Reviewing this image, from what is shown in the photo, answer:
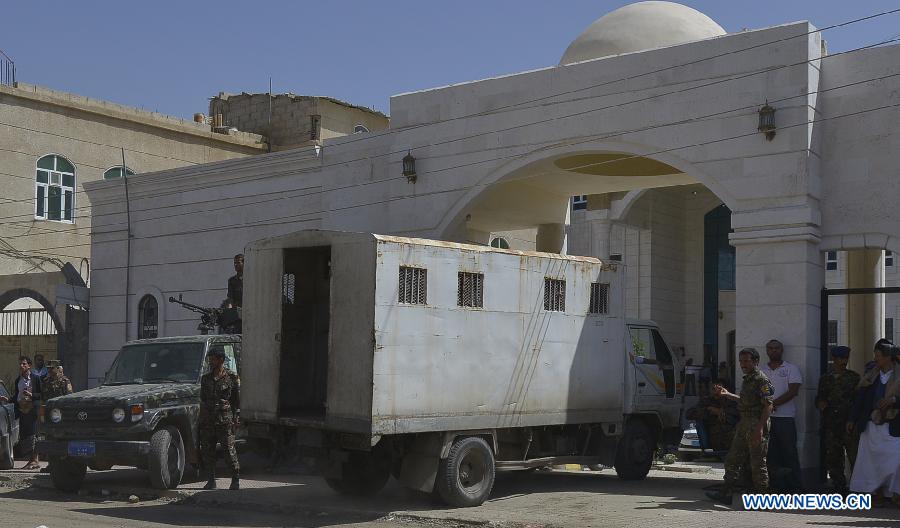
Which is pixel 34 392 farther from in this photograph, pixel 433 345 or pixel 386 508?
pixel 433 345

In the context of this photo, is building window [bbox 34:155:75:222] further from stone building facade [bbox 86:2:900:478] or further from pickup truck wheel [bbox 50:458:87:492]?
pickup truck wheel [bbox 50:458:87:492]

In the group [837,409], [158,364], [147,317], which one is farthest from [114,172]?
[837,409]

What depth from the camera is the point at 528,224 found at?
67.5 feet

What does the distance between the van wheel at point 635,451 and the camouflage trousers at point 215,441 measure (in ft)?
16.3

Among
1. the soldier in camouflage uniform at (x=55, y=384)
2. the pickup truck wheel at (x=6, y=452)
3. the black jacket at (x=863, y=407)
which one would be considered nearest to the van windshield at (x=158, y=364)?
the soldier in camouflage uniform at (x=55, y=384)

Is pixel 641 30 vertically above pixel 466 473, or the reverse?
pixel 641 30

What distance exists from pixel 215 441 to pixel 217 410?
40 cm

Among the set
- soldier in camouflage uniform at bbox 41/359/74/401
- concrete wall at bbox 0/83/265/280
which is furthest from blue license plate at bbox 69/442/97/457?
concrete wall at bbox 0/83/265/280

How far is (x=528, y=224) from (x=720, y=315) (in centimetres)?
1348

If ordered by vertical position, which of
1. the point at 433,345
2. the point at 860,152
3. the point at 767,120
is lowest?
the point at 433,345

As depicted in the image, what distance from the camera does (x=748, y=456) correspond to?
1177 centimetres

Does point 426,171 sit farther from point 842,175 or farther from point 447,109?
point 842,175

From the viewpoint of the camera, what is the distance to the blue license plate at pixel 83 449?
1283cm

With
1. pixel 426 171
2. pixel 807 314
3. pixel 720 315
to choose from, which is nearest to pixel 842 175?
pixel 807 314
